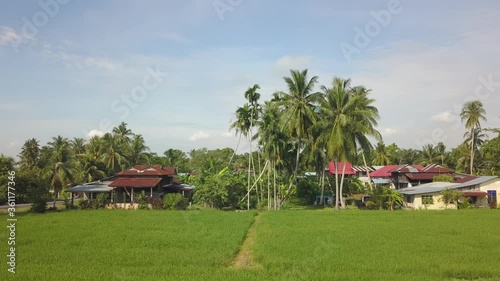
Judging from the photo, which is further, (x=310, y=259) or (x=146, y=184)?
→ (x=146, y=184)

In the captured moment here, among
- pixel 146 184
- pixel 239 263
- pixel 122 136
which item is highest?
pixel 122 136

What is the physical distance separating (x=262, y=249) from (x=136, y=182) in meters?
23.6

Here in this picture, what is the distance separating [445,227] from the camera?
20.7m

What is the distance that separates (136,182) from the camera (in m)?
35.8

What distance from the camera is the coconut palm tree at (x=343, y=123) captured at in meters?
31.3

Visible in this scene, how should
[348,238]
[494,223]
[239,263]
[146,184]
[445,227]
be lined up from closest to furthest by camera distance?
[239,263], [348,238], [445,227], [494,223], [146,184]

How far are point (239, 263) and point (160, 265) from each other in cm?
294

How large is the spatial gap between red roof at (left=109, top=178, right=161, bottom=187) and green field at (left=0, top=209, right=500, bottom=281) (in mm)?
10915

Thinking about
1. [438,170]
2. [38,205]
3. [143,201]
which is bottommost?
[38,205]

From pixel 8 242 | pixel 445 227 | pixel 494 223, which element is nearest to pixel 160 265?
pixel 8 242

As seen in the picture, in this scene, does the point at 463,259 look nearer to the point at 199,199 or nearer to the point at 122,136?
the point at 199,199

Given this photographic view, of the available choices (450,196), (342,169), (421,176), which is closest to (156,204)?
(342,169)

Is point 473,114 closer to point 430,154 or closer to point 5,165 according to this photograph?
point 430,154

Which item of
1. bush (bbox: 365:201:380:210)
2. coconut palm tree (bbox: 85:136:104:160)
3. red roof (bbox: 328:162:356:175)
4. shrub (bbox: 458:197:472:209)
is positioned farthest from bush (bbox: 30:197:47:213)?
shrub (bbox: 458:197:472:209)
